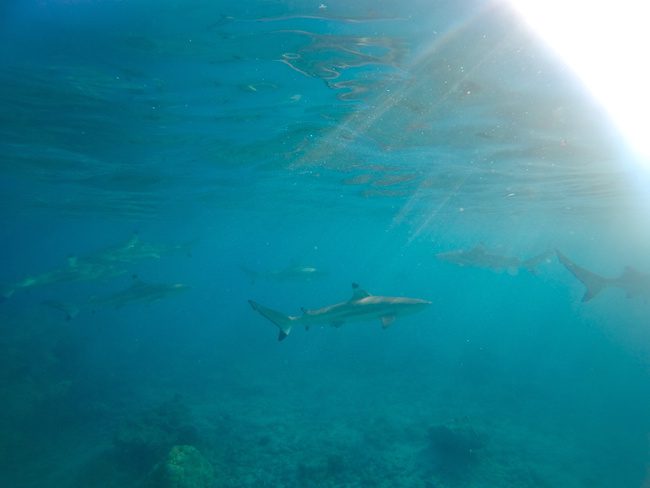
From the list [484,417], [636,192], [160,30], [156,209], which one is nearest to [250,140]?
[160,30]

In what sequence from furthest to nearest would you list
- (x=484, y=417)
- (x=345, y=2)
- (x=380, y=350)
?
(x=380, y=350)
(x=484, y=417)
(x=345, y=2)

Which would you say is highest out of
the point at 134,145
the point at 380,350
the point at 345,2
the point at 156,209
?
the point at 345,2

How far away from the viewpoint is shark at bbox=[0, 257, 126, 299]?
22828 millimetres

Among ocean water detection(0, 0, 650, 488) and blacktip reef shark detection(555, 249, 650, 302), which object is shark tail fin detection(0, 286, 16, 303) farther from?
blacktip reef shark detection(555, 249, 650, 302)

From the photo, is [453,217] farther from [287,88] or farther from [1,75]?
[1,75]

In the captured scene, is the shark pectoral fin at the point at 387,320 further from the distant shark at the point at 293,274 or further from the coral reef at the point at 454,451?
the distant shark at the point at 293,274

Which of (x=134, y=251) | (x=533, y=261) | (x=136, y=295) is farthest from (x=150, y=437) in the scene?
(x=533, y=261)

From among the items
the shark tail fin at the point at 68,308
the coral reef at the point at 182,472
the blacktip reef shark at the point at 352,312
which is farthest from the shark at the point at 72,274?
the blacktip reef shark at the point at 352,312

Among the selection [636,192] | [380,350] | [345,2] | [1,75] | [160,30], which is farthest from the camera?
[380,350]

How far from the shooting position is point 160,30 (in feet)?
29.7

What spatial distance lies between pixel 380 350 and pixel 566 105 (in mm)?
26908

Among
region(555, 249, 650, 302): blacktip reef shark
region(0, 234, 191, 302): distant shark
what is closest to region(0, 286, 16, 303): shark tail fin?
region(0, 234, 191, 302): distant shark

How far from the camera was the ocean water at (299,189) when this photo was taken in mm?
9562

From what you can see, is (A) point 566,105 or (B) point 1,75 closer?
(B) point 1,75
